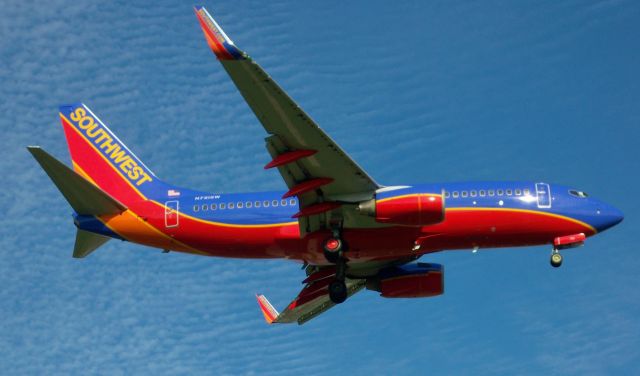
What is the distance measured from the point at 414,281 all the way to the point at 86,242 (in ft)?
64.6

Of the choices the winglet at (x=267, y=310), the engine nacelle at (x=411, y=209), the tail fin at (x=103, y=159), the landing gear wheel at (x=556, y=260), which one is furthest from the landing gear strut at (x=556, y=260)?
the tail fin at (x=103, y=159)

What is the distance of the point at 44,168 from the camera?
175ft

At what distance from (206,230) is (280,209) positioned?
434 centimetres

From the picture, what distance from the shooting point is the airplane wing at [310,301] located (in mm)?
64062

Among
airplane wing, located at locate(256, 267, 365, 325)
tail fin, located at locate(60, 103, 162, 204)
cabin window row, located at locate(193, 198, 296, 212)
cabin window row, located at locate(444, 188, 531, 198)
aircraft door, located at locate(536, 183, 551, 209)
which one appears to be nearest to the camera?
cabin window row, located at locate(444, 188, 531, 198)

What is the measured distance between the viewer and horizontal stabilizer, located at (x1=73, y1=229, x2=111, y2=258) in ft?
194

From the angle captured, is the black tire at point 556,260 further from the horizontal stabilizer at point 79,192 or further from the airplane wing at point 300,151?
the horizontal stabilizer at point 79,192

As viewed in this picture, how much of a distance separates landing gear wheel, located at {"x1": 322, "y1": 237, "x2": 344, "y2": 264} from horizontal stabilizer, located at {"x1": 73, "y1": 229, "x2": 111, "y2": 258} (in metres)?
12.8

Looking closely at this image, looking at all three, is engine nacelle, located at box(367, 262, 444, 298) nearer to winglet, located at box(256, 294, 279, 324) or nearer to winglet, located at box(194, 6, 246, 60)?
winglet, located at box(256, 294, 279, 324)

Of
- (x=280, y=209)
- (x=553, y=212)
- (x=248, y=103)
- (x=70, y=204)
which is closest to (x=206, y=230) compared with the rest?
(x=280, y=209)

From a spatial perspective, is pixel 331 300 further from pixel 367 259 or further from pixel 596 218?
pixel 596 218

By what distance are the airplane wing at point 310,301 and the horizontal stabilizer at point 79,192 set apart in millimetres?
12887

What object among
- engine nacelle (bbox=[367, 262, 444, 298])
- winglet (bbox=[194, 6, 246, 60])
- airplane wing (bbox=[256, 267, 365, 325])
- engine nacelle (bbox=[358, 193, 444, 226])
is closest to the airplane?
engine nacelle (bbox=[358, 193, 444, 226])

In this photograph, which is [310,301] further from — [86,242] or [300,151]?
[300,151]
